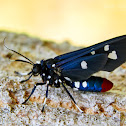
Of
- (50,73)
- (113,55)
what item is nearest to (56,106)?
(50,73)

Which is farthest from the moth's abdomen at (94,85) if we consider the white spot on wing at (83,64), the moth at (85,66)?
the white spot on wing at (83,64)

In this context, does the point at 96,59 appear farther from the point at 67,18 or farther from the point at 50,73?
Answer: the point at 67,18

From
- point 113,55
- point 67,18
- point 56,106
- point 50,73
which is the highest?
point 67,18

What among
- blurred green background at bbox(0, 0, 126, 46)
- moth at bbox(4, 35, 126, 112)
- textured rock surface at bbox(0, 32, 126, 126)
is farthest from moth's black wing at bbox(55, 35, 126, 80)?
blurred green background at bbox(0, 0, 126, 46)

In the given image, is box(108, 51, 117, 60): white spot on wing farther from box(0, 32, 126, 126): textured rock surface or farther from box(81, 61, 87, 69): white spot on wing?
box(0, 32, 126, 126): textured rock surface

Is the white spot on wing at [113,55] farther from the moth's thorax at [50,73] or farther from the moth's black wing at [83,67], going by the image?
the moth's thorax at [50,73]

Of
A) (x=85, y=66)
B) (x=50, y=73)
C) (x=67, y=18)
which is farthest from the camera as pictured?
(x=67, y=18)
